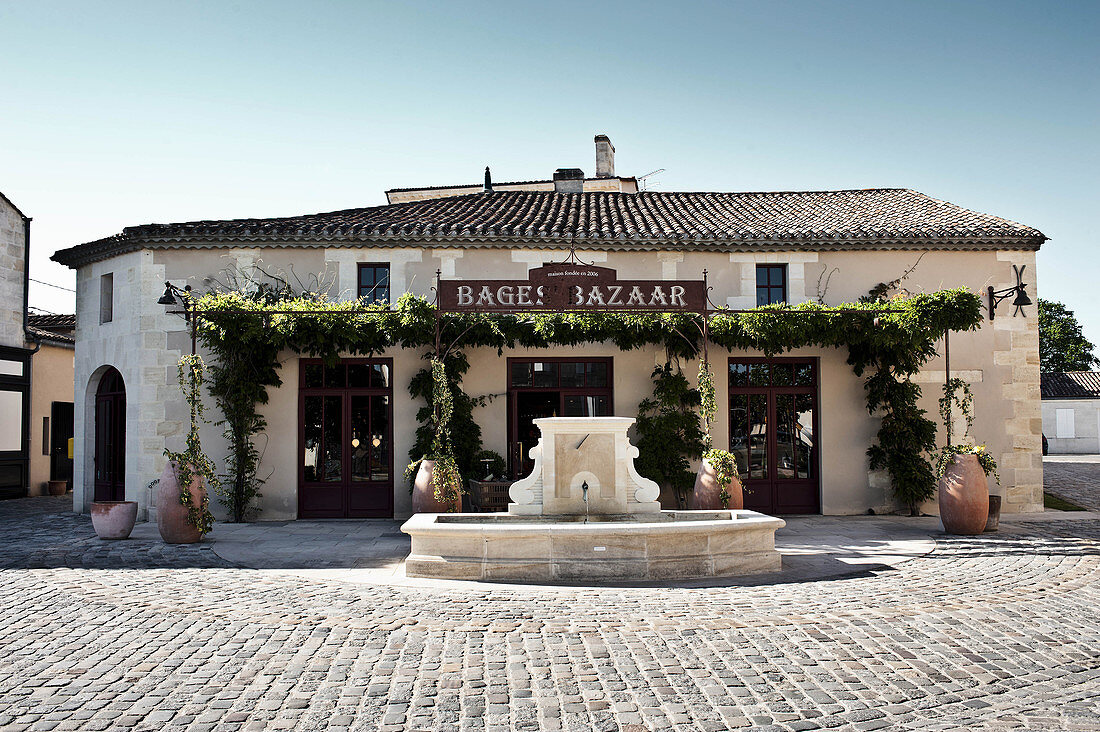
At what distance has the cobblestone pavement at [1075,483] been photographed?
46.8 ft

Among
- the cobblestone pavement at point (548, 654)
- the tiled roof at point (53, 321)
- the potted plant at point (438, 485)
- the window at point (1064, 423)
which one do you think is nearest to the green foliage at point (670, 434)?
the potted plant at point (438, 485)

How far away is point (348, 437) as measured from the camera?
12422 mm

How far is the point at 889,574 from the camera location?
7781mm

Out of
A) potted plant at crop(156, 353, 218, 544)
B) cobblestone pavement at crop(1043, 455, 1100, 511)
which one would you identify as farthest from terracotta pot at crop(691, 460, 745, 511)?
cobblestone pavement at crop(1043, 455, 1100, 511)

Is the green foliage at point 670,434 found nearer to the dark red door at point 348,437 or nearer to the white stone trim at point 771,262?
the white stone trim at point 771,262

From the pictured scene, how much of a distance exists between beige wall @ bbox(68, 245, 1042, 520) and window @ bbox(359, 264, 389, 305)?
0.17 metres

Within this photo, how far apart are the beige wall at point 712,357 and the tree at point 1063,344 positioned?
40.8 m

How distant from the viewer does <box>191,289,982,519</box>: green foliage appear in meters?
11.4

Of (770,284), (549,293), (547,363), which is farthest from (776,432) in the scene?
(549,293)

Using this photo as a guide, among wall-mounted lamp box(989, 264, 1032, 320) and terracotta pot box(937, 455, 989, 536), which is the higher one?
wall-mounted lamp box(989, 264, 1032, 320)

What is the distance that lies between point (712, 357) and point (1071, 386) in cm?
2839

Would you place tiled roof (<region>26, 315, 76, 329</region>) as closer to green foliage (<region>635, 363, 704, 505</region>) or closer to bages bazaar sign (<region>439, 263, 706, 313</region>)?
bages bazaar sign (<region>439, 263, 706, 313</region>)

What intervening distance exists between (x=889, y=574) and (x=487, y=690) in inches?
A: 194

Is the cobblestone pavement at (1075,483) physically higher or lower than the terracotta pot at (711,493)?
lower
